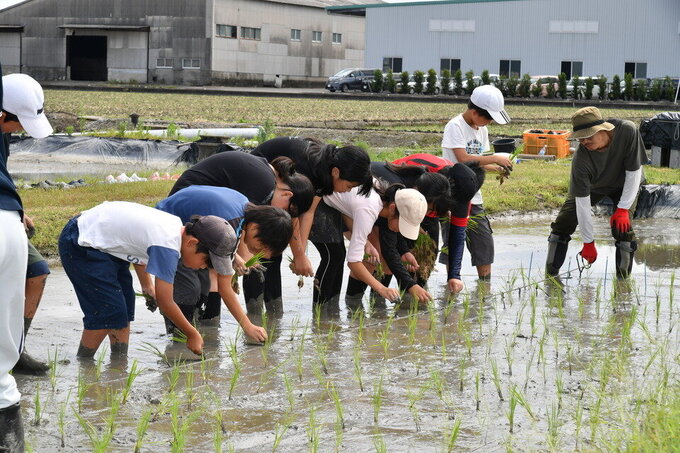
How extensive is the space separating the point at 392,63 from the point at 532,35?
24.9ft

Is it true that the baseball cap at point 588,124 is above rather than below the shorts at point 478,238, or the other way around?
above

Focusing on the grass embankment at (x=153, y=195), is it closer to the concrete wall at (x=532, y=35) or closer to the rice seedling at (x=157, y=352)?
the rice seedling at (x=157, y=352)

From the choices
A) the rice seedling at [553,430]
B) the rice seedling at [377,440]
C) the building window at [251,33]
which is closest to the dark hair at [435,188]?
the rice seedling at [553,430]

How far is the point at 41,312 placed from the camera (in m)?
6.56

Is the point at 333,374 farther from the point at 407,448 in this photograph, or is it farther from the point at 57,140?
the point at 57,140

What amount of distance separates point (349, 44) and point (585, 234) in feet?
171

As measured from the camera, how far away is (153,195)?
1073 cm

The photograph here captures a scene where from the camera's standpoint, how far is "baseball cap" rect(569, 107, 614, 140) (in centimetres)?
744

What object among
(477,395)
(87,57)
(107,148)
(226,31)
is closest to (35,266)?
(477,395)

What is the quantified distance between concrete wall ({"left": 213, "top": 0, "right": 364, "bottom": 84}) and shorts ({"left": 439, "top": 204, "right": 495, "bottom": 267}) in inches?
1704

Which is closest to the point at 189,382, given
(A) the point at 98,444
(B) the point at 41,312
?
(A) the point at 98,444

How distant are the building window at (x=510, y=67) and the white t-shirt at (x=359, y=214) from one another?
144 ft

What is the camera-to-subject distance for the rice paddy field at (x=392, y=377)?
409 centimetres

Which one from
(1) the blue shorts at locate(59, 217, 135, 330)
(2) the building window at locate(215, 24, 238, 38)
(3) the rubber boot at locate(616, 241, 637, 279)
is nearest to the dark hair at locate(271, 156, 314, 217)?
(1) the blue shorts at locate(59, 217, 135, 330)
